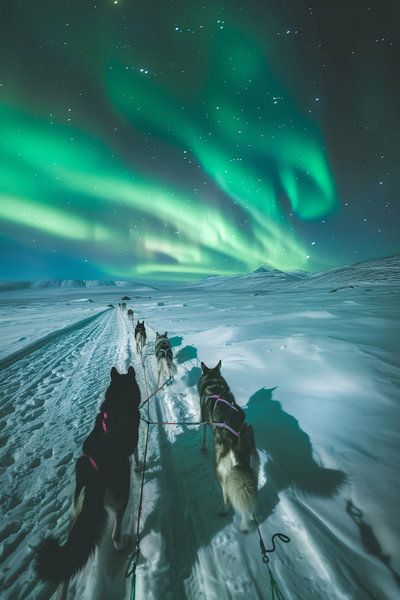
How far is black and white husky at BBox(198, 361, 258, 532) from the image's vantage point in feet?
6.81

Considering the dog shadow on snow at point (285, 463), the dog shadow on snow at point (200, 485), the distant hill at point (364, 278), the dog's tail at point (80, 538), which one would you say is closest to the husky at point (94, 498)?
the dog's tail at point (80, 538)

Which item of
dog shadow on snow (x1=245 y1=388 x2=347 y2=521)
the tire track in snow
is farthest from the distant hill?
the tire track in snow

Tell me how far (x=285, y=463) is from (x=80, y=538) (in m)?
2.49

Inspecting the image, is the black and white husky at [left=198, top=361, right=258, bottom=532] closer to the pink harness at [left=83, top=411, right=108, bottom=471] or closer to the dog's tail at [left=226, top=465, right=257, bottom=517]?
the dog's tail at [left=226, top=465, right=257, bottom=517]

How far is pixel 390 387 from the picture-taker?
14.5 feet

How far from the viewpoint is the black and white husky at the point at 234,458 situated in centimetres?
207

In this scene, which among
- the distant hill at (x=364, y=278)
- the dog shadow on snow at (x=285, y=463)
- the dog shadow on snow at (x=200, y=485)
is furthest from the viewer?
the distant hill at (x=364, y=278)

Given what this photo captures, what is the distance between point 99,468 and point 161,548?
41.8 inches

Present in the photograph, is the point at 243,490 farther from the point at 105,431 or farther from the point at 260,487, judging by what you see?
the point at 105,431

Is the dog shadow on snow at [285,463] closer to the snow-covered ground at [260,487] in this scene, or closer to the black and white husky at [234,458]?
the snow-covered ground at [260,487]

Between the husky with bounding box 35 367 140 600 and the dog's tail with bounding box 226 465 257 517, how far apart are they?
101cm

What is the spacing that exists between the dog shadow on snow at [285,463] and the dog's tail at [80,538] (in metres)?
1.72

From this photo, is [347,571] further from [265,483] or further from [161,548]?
[161,548]

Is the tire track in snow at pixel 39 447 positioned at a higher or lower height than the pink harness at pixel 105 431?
lower
